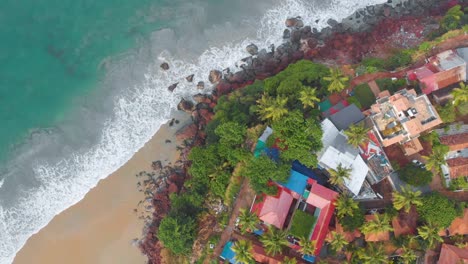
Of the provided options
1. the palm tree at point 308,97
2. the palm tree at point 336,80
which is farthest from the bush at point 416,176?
the palm tree at point 308,97

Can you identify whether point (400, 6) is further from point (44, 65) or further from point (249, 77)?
point (44, 65)

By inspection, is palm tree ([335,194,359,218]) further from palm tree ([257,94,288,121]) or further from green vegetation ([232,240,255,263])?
palm tree ([257,94,288,121])

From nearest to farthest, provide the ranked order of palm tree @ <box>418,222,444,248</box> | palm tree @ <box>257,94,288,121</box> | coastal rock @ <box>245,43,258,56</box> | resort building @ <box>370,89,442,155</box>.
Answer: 1. palm tree @ <box>418,222,444,248</box>
2. resort building @ <box>370,89,442,155</box>
3. palm tree @ <box>257,94,288,121</box>
4. coastal rock @ <box>245,43,258,56</box>

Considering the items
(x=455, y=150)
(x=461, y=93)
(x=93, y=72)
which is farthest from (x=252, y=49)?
(x=455, y=150)

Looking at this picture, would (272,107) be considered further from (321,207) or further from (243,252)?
(243,252)

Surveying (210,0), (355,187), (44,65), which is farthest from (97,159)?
(355,187)

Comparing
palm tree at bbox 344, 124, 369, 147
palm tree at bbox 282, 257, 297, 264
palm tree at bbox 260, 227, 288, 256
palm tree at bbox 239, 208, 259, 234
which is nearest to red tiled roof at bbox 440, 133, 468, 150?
palm tree at bbox 344, 124, 369, 147
